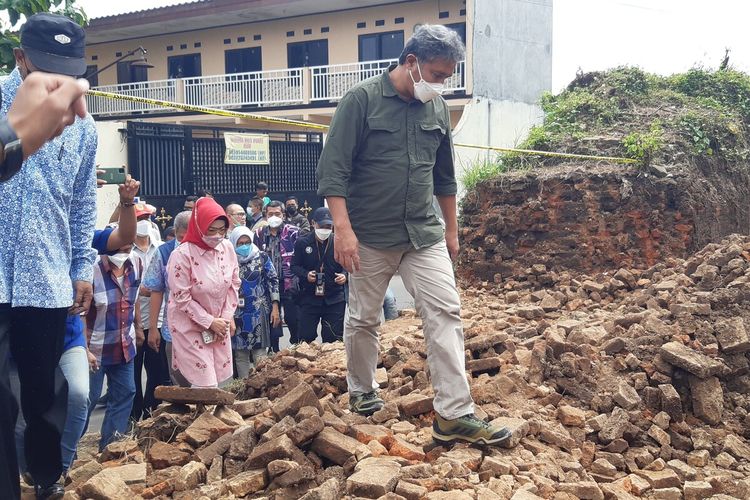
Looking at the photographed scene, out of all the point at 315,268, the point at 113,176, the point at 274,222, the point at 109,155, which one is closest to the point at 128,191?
the point at 113,176

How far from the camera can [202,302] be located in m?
5.65

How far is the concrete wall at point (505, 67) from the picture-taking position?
2309 centimetres

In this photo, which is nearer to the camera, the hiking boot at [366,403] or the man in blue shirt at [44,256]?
the man in blue shirt at [44,256]

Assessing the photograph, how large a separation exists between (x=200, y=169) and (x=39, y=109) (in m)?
15.4

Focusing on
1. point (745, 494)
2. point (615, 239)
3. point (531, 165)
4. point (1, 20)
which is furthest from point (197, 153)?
point (745, 494)

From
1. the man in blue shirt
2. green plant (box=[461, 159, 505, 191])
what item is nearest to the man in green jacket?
the man in blue shirt

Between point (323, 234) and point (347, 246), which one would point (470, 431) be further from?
point (323, 234)

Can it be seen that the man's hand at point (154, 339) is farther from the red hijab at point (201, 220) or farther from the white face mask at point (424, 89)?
the white face mask at point (424, 89)

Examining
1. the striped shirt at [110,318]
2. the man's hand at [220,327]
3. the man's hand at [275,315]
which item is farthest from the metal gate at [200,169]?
the man's hand at [220,327]

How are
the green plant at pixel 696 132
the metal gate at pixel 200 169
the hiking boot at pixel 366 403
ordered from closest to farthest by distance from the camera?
the hiking boot at pixel 366 403 < the green plant at pixel 696 132 < the metal gate at pixel 200 169

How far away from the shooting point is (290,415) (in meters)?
4.50

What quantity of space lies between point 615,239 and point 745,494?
22.0 feet

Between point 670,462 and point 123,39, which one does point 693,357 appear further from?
point 123,39

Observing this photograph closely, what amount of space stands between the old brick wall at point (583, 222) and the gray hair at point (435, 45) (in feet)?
22.1
